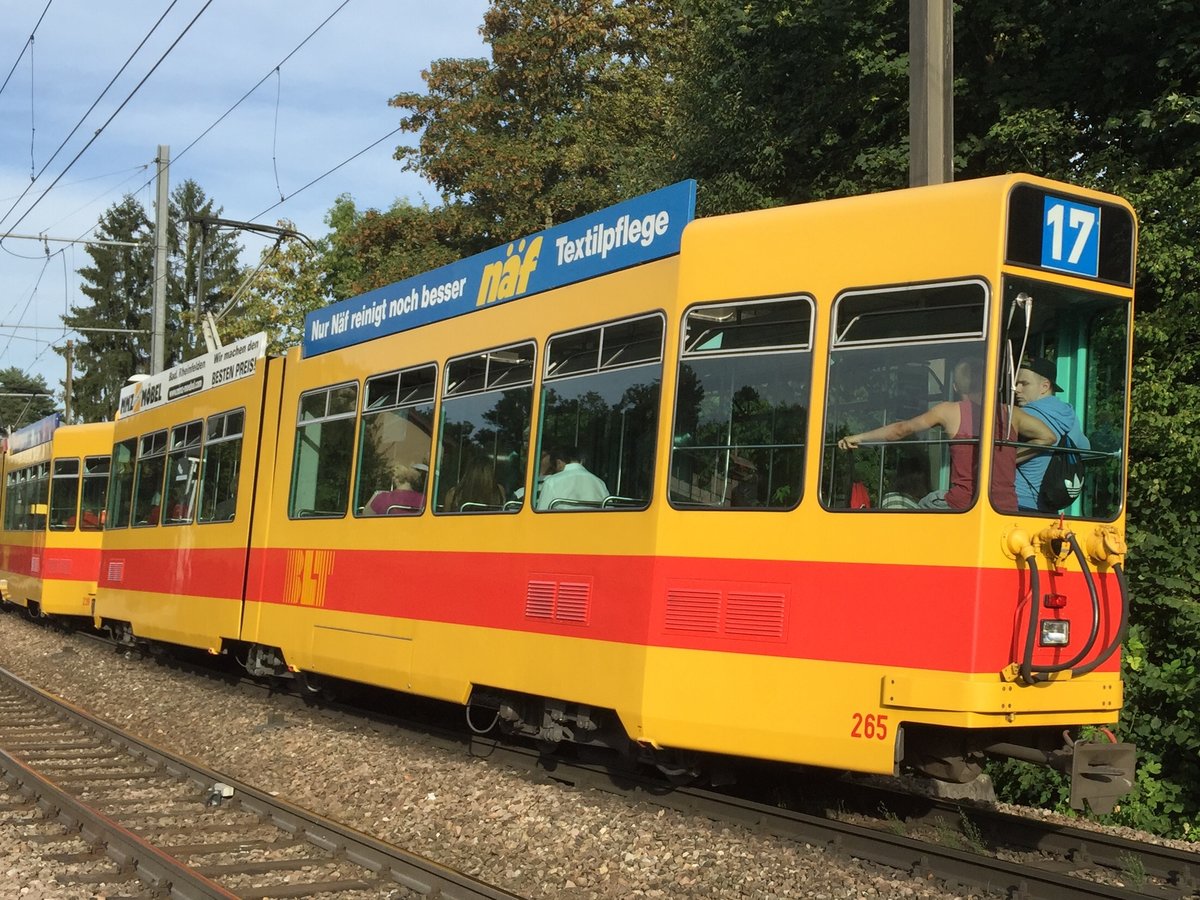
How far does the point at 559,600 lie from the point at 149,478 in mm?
9308

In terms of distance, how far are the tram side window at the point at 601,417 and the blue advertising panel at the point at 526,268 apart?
43 centimetres

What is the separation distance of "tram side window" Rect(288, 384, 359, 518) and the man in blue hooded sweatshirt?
5.71 m

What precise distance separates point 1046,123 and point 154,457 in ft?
34.0

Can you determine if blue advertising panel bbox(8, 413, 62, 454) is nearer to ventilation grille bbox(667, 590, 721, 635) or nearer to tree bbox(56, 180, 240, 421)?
ventilation grille bbox(667, 590, 721, 635)

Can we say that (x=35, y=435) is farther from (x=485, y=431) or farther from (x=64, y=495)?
(x=485, y=431)

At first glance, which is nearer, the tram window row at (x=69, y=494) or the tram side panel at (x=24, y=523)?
the tram window row at (x=69, y=494)

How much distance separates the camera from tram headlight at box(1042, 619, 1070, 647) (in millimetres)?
5943

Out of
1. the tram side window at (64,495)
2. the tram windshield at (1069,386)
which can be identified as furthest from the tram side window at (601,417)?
the tram side window at (64,495)

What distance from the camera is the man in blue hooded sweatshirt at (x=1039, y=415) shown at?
6035 millimetres

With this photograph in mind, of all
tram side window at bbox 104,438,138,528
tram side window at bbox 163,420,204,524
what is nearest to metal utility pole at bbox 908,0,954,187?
tram side window at bbox 163,420,204,524

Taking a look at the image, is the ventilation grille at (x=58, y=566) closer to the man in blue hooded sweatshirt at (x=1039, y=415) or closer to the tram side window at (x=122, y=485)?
the tram side window at (x=122, y=485)

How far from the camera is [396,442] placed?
962cm

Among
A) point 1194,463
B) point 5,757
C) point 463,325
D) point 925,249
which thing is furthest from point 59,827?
point 1194,463

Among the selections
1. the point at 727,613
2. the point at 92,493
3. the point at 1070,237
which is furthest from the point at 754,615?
the point at 92,493
